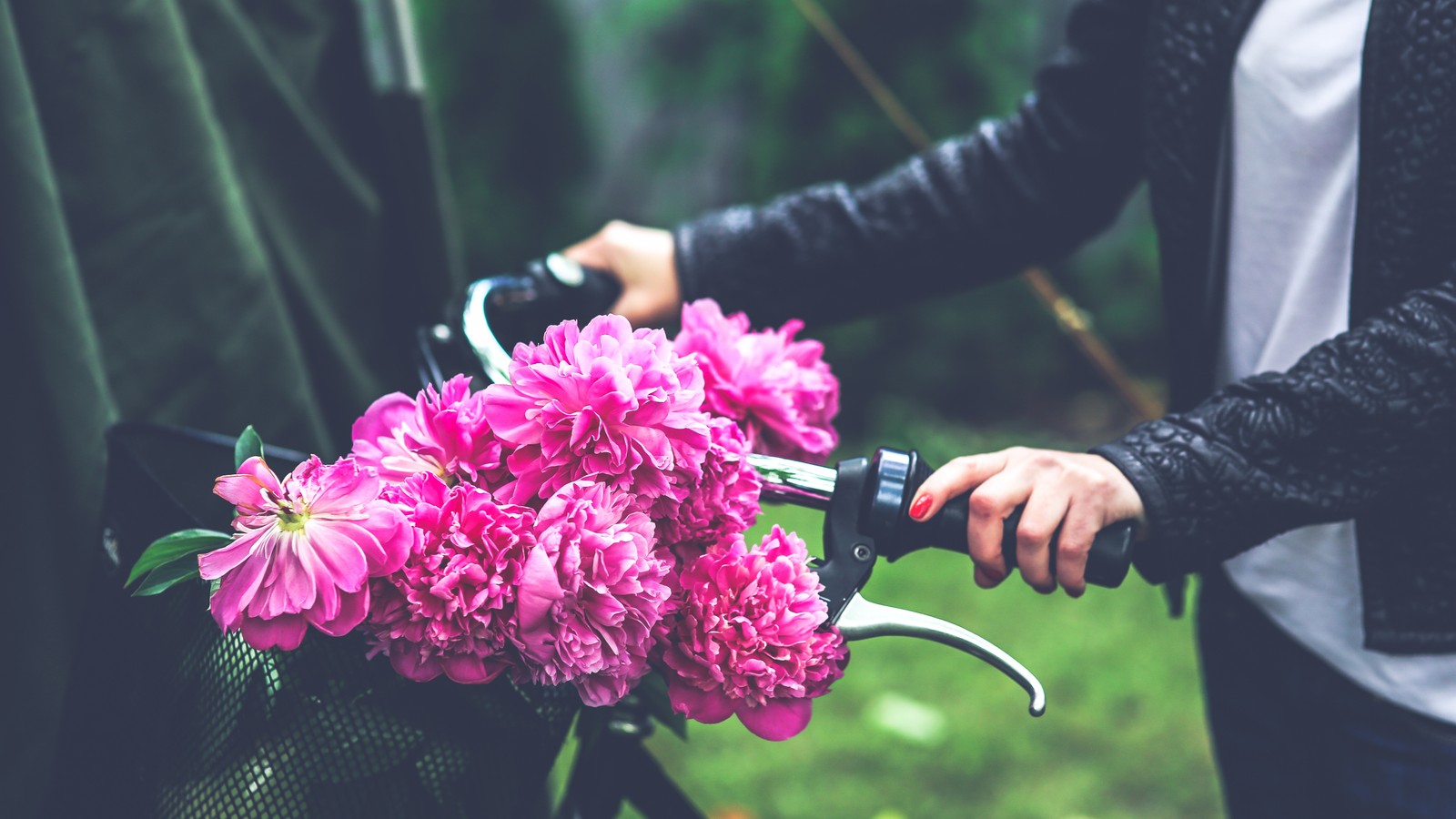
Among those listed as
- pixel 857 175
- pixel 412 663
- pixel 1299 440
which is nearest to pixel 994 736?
pixel 1299 440

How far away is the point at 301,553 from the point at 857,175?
4425 mm

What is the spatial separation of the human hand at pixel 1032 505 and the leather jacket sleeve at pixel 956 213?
53 cm

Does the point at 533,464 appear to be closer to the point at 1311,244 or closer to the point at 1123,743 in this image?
the point at 1311,244

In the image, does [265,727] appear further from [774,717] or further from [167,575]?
[774,717]

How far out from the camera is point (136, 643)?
0.82 m

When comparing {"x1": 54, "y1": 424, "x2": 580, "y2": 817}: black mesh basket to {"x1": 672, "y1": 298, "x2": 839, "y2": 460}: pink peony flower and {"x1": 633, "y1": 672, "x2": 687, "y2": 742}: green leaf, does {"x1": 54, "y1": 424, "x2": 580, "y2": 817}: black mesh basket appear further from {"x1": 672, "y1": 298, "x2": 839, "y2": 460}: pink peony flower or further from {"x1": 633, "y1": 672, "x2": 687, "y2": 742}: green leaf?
{"x1": 672, "y1": 298, "x2": 839, "y2": 460}: pink peony flower

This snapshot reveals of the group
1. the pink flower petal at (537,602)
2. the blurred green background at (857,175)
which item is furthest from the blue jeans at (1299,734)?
the blurred green background at (857,175)

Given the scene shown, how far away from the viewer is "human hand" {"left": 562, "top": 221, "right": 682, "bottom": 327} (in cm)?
132

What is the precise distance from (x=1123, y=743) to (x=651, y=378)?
244 cm

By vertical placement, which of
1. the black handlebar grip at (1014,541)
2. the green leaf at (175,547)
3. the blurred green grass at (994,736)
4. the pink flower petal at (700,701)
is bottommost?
the blurred green grass at (994,736)

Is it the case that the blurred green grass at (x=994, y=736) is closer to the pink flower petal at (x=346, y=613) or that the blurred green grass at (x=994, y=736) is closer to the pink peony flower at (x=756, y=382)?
the pink peony flower at (x=756, y=382)

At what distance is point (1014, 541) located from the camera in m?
0.88

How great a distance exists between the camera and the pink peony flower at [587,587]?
2.33 feet

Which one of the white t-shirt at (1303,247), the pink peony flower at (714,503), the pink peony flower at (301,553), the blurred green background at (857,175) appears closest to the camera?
the pink peony flower at (301,553)
